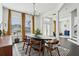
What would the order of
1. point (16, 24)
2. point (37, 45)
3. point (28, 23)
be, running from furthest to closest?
point (28, 23), point (16, 24), point (37, 45)

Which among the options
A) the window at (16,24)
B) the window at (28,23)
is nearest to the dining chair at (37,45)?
the window at (16,24)

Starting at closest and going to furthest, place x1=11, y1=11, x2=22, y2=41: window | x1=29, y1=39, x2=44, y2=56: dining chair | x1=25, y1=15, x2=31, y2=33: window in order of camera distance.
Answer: x1=29, y1=39, x2=44, y2=56: dining chair → x1=11, y1=11, x2=22, y2=41: window → x1=25, y1=15, x2=31, y2=33: window

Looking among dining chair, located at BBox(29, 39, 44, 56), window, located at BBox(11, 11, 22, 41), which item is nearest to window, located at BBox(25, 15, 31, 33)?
window, located at BBox(11, 11, 22, 41)

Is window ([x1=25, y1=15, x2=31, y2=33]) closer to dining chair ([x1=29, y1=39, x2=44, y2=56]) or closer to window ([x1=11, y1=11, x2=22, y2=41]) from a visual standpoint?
window ([x1=11, y1=11, x2=22, y2=41])

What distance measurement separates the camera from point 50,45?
17.2 feet

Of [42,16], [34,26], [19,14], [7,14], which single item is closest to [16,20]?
[19,14]

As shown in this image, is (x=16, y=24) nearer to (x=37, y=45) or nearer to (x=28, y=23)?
(x=28, y=23)

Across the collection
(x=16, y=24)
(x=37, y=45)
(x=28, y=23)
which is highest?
(x=28, y=23)

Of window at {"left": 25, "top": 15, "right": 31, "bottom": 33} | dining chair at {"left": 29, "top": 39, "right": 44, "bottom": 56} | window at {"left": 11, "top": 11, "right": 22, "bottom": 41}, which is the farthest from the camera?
window at {"left": 25, "top": 15, "right": 31, "bottom": 33}

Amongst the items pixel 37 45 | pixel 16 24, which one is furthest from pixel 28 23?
pixel 37 45

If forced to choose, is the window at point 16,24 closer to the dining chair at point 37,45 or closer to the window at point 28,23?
the window at point 28,23

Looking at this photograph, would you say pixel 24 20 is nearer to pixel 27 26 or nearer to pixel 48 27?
pixel 27 26

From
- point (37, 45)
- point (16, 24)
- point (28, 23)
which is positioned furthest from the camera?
point (28, 23)

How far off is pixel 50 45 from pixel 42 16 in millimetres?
7876
